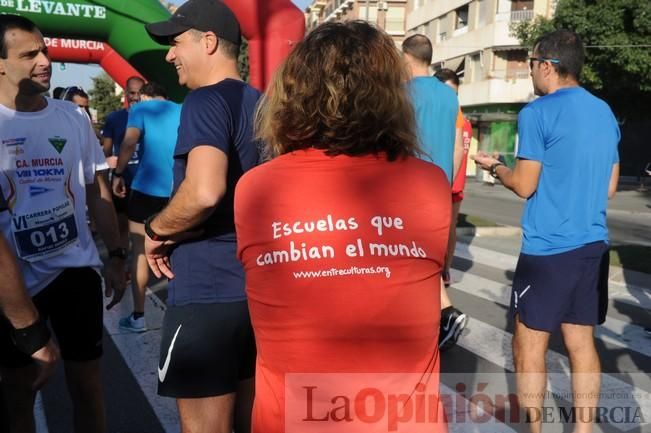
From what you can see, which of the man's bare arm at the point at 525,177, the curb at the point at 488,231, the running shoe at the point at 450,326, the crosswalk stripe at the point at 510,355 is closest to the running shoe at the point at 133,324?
the running shoe at the point at 450,326

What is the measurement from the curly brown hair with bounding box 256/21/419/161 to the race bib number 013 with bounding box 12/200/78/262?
4.88ft

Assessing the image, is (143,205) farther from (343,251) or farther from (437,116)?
(343,251)

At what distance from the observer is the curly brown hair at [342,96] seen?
1394 millimetres

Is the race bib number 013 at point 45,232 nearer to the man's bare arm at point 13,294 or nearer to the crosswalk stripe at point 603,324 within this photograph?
the man's bare arm at point 13,294

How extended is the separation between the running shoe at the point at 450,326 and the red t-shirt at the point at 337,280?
300 cm

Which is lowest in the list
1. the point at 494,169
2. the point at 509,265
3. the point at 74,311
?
the point at 509,265

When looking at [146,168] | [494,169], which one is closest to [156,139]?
[146,168]

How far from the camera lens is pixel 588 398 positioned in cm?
301

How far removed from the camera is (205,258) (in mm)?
2176

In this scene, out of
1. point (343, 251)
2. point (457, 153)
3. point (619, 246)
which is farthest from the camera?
point (619, 246)

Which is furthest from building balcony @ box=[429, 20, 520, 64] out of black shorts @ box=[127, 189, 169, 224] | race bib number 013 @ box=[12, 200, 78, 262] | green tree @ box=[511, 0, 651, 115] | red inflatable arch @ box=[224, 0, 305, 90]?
race bib number 013 @ box=[12, 200, 78, 262]

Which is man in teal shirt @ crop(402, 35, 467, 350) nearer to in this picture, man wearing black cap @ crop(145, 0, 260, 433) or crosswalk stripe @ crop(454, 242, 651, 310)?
man wearing black cap @ crop(145, 0, 260, 433)

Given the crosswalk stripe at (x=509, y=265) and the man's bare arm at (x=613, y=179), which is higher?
the man's bare arm at (x=613, y=179)

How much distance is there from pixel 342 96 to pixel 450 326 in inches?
130
